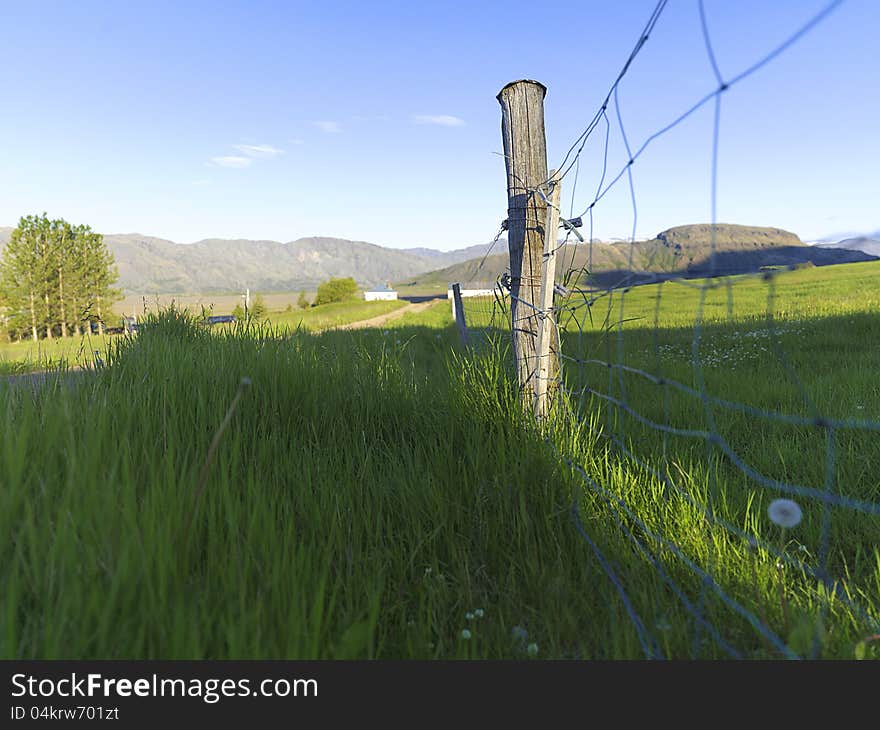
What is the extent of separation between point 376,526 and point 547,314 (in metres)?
1.49

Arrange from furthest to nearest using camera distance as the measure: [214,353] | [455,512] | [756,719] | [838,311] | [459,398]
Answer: [838,311], [214,353], [459,398], [455,512], [756,719]

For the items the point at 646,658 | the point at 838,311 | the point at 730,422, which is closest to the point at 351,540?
the point at 646,658

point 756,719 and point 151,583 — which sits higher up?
point 151,583

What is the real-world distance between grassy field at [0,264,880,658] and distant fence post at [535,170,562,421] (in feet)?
0.49

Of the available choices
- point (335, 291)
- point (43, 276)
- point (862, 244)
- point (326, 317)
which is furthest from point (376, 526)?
point (335, 291)

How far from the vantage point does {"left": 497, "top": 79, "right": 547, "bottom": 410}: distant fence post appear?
291 centimetres

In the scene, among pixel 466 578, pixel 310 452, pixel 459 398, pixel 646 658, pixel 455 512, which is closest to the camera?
pixel 646 658

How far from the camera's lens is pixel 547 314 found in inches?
111

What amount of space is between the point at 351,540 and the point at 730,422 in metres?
3.11

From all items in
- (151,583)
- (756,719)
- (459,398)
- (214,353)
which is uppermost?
(214,353)

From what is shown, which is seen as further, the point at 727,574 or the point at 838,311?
the point at 838,311

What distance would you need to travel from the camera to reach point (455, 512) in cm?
217

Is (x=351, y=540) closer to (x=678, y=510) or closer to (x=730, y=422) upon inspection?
(x=678, y=510)

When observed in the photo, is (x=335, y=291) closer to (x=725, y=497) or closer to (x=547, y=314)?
(x=547, y=314)
